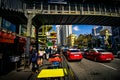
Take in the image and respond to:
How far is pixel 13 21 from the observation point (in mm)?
24688

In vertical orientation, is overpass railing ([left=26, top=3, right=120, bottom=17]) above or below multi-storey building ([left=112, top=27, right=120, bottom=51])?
above

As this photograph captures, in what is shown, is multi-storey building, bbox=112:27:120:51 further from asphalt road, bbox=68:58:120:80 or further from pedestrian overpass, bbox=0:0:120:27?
asphalt road, bbox=68:58:120:80

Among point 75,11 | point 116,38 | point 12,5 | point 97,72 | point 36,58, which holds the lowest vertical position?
point 97,72

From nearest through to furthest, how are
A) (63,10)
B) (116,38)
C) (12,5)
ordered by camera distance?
(12,5) < (63,10) < (116,38)

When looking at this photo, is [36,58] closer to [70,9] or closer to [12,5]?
[12,5]

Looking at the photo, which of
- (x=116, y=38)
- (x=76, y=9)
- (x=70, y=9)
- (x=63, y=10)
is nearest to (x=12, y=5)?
(x=63, y=10)

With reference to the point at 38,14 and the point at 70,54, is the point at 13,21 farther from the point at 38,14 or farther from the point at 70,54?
the point at 70,54

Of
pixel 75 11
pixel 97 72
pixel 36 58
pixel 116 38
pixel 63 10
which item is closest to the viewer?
pixel 97 72

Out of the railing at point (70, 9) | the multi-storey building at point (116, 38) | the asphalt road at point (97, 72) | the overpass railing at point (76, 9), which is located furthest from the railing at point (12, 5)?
the multi-storey building at point (116, 38)

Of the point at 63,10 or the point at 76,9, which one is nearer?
the point at 63,10

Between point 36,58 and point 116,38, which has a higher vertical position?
point 116,38

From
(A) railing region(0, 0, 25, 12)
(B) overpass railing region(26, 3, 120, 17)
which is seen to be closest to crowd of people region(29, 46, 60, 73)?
(A) railing region(0, 0, 25, 12)

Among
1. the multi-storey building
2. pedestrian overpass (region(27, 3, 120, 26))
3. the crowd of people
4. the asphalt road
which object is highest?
pedestrian overpass (region(27, 3, 120, 26))

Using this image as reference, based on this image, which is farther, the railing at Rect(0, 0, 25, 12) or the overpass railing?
the overpass railing
